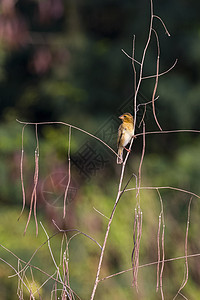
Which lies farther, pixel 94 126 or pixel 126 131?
pixel 94 126

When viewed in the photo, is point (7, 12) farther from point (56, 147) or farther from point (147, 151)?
point (147, 151)

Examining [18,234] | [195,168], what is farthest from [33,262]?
[195,168]

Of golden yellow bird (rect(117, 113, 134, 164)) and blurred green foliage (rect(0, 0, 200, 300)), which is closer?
golden yellow bird (rect(117, 113, 134, 164))

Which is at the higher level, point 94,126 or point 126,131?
point 126,131

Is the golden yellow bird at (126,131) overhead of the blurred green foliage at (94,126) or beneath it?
overhead

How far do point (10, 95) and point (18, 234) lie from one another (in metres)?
2.07

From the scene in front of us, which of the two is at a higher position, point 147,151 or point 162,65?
point 162,65

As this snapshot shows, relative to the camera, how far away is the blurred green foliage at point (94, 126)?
4395mm

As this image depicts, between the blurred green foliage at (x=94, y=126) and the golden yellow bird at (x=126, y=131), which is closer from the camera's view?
the golden yellow bird at (x=126, y=131)

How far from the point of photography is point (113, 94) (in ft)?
20.0

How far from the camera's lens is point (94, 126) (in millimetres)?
→ 5488

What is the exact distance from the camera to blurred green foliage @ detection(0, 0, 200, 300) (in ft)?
14.4

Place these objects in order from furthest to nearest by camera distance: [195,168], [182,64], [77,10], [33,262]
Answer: [77,10]
[182,64]
[195,168]
[33,262]

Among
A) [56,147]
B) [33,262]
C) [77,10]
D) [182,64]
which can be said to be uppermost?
[77,10]
